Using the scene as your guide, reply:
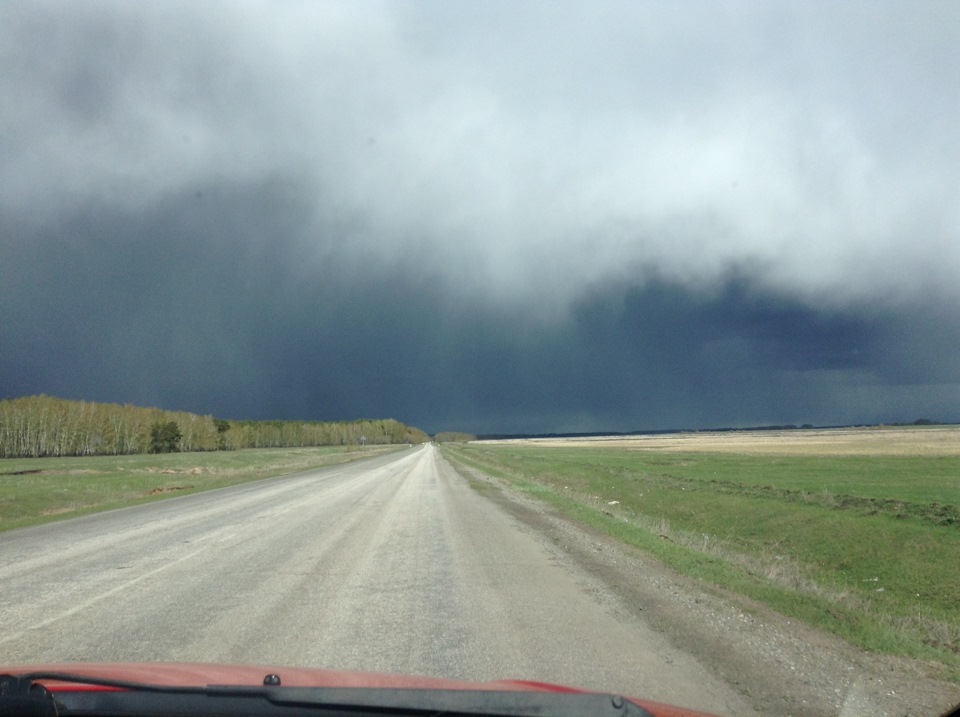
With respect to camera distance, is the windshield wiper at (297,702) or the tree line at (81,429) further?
the tree line at (81,429)

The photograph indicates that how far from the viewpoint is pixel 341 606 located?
816 centimetres

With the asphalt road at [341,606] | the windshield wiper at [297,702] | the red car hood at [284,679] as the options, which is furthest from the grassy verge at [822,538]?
the windshield wiper at [297,702]

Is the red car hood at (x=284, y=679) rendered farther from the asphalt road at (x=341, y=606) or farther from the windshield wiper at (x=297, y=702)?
the asphalt road at (x=341, y=606)

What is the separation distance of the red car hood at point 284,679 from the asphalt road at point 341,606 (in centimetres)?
188

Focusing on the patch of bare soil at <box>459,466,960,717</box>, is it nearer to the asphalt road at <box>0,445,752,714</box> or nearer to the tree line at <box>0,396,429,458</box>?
the asphalt road at <box>0,445,752,714</box>

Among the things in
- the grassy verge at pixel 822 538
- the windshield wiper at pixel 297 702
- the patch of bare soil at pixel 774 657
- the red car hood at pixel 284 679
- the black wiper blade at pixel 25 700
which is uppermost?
the black wiper blade at pixel 25 700

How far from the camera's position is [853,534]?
779 inches

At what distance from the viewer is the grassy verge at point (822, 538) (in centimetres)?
920

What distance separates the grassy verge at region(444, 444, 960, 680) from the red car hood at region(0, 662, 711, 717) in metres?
4.84

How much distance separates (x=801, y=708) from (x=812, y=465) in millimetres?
48899

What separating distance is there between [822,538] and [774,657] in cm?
1571

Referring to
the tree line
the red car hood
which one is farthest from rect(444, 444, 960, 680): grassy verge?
the tree line

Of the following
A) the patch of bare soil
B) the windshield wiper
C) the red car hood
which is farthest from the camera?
the patch of bare soil

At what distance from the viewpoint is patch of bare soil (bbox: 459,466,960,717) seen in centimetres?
531
